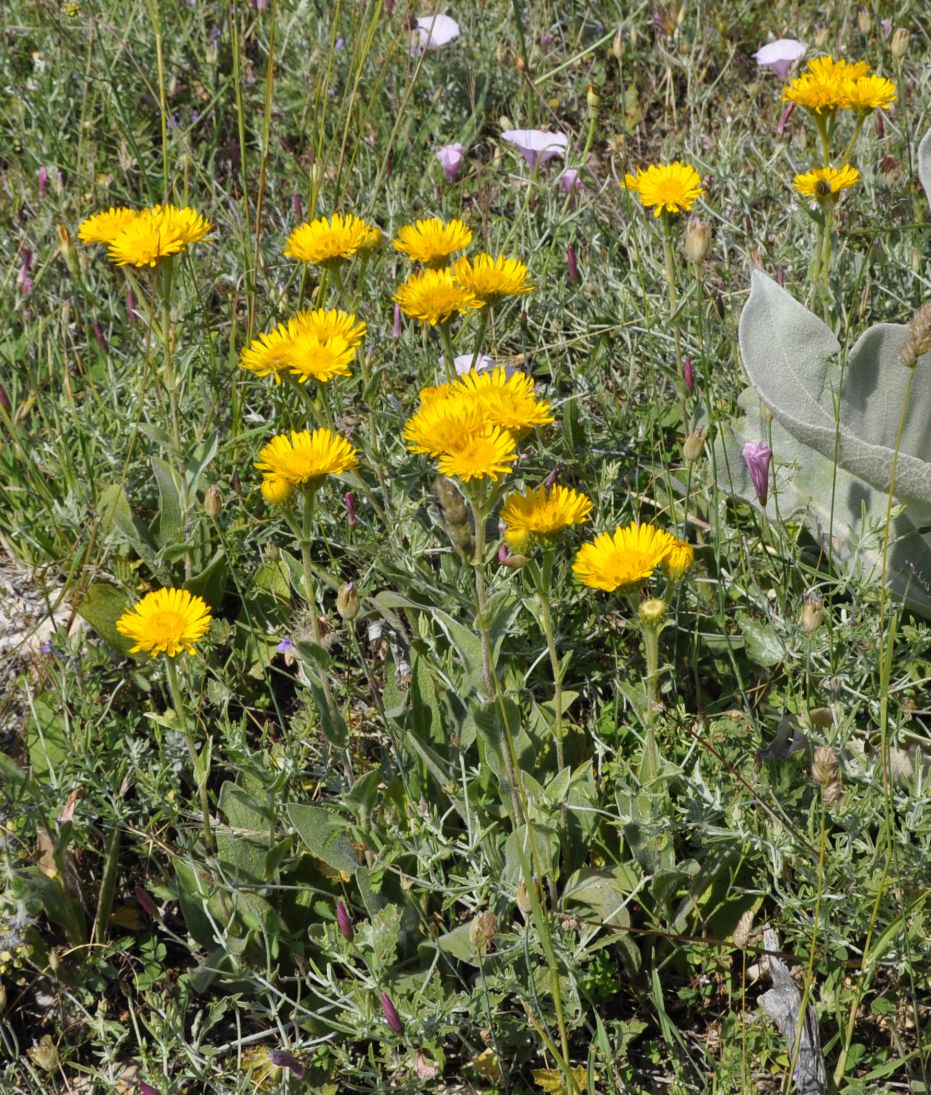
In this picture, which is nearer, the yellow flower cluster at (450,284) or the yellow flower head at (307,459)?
the yellow flower head at (307,459)

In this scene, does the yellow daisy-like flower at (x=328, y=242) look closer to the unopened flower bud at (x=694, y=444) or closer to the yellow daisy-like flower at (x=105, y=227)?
the yellow daisy-like flower at (x=105, y=227)

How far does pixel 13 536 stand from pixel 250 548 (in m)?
0.50

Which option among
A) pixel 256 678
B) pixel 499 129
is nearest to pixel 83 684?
pixel 256 678

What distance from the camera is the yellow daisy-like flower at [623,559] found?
1459 millimetres

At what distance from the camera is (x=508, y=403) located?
151 cm

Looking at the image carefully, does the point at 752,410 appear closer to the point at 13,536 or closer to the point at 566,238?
the point at 566,238

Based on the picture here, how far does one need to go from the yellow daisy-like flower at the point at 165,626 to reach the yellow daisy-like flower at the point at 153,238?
569 millimetres

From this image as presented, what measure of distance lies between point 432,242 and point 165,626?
2.44ft

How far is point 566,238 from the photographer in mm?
2836

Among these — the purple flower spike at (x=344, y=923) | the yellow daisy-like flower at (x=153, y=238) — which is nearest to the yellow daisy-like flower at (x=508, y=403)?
the yellow daisy-like flower at (x=153, y=238)

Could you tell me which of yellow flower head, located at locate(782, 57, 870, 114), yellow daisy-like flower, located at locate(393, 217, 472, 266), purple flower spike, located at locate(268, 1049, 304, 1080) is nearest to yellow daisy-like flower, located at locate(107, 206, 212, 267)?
yellow daisy-like flower, located at locate(393, 217, 472, 266)

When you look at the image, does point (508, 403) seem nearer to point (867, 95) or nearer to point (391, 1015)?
point (391, 1015)

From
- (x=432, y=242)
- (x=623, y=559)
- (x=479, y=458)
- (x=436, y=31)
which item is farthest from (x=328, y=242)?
(x=436, y=31)

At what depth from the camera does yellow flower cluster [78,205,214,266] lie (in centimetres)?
181
